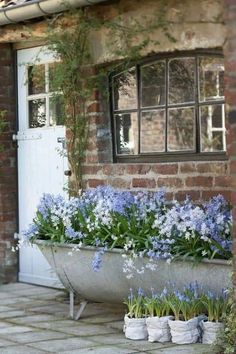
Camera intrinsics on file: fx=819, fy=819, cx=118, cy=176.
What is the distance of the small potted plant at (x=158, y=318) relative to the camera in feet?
19.1

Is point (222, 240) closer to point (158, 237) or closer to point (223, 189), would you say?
point (158, 237)

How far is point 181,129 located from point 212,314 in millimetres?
2080

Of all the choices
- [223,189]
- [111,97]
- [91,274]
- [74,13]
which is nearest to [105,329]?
[91,274]

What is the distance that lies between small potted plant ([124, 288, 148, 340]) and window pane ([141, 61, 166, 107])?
7.03ft

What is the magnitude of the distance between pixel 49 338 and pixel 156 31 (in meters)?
2.83

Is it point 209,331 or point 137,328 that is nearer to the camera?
point 209,331

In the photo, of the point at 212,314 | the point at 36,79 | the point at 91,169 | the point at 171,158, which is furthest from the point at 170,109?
the point at 212,314

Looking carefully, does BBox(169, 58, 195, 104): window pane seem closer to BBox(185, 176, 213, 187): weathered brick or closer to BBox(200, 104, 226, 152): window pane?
BBox(200, 104, 226, 152): window pane

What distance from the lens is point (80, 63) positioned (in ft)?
25.7

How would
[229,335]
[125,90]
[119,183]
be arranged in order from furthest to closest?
[125,90]
[119,183]
[229,335]

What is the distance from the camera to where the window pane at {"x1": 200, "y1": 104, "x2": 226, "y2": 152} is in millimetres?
6934

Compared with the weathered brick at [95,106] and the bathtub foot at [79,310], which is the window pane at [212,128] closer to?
the weathered brick at [95,106]

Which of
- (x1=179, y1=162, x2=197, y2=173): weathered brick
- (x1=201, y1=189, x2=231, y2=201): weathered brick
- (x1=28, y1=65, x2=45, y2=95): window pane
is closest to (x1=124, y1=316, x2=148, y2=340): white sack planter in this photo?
(x1=201, y1=189, x2=231, y2=201): weathered brick

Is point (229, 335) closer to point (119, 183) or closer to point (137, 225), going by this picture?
point (137, 225)
